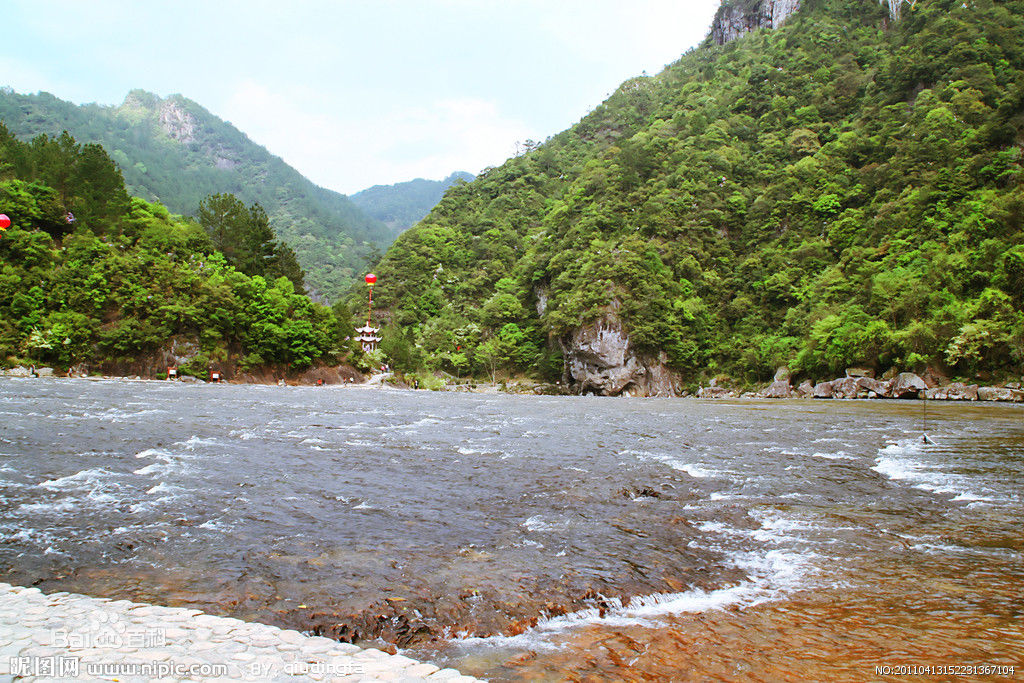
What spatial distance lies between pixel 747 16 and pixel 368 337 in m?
130

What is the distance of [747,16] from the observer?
453 feet

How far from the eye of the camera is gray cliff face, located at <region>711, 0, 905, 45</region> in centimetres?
12725

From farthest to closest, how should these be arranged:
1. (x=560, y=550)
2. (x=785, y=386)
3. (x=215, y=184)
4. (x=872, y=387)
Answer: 1. (x=215, y=184)
2. (x=785, y=386)
3. (x=872, y=387)
4. (x=560, y=550)

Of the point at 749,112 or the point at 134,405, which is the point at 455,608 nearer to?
the point at 134,405

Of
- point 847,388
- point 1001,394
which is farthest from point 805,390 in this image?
point 1001,394

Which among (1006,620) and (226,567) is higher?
(1006,620)

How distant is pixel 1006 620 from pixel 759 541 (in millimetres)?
2423

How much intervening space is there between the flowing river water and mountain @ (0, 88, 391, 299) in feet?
368

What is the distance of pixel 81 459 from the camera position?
10422 mm

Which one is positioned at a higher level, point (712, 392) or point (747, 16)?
point (747, 16)

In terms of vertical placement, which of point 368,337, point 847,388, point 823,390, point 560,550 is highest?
point 368,337

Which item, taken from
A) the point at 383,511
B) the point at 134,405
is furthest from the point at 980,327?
the point at 134,405

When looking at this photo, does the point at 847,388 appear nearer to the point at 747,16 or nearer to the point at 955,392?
the point at 955,392

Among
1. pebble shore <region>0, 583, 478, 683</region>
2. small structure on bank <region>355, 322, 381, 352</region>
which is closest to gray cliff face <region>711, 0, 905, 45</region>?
small structure on bank <region>355, 322, 381, 352</region>
